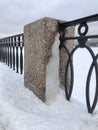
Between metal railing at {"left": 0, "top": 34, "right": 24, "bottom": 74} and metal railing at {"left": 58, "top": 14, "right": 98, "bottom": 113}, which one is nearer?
metal railing at {"left": 58, "top": 14, "right": 98, "bottom": 113}

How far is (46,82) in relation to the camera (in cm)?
281

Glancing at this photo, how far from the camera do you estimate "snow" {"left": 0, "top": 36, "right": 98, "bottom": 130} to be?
6.78 feet

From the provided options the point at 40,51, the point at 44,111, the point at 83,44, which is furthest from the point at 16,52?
the point at 83,44

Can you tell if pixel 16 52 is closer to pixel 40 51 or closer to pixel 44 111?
pixel 40 51

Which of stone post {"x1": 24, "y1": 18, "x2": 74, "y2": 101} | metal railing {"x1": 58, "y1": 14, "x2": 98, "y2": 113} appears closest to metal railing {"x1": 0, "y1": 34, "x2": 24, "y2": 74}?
stone post {"x1": 24, "y1": 18, "x2": 74, "y2": 101}

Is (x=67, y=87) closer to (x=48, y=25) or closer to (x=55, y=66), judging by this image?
(x=55, y=66)

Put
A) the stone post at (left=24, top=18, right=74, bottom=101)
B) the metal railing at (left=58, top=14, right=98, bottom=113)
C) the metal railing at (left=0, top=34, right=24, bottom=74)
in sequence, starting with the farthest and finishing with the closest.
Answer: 1. the metal railing at (left=0, top=34, right=24, bottom=74)
2. the stone post at (left=24, top=18, right=74, bottom=101)
3. the metal railing at (left=58, top=14, right=98, bottom=113)

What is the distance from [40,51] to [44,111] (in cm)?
68

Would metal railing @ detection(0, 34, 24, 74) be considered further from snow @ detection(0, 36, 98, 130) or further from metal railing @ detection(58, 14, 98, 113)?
metal railing @ detection(58, 14, 98, 113)

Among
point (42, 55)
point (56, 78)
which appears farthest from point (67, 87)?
point (42, 55)

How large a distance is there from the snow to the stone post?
7 cm

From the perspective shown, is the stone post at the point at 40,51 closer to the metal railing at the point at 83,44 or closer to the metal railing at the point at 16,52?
the metal railing at the point at 83,44

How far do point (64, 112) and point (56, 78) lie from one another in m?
0.49

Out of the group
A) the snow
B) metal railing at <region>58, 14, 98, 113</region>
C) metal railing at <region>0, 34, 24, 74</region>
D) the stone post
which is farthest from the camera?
metal railing at <region>0, 34, 24, 74</region>
